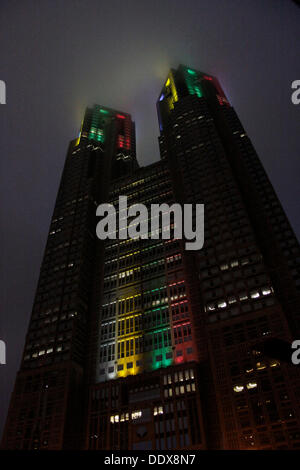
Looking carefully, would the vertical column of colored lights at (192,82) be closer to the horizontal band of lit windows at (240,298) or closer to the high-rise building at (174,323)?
the high-rise building at (174,323)

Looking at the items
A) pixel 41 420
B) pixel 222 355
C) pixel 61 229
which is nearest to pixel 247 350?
pixel 222 355

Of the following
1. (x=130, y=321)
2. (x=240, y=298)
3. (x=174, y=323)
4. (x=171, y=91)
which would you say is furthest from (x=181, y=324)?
(x=171, y=91)

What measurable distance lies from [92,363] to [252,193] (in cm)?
7571

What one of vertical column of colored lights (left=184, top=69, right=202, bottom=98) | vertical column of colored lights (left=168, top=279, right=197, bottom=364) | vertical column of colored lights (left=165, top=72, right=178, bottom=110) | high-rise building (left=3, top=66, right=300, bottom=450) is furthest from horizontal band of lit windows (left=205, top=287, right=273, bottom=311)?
vertical column of colored lights (left=184, top=69, right=202, bottom=98)

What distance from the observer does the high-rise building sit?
73.5m

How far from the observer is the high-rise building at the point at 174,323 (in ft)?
241

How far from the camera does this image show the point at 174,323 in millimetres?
96688

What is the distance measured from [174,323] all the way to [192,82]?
13723 cm

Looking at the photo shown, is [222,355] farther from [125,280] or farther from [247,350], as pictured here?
[125,280]

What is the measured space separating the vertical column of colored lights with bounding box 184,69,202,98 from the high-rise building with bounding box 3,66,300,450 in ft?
107

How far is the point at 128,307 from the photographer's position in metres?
109

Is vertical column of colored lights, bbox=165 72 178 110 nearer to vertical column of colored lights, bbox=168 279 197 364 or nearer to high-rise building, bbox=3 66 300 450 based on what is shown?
high-rise building, bbox=3 66 300 450

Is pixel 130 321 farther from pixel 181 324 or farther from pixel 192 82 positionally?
pixel 192 82
